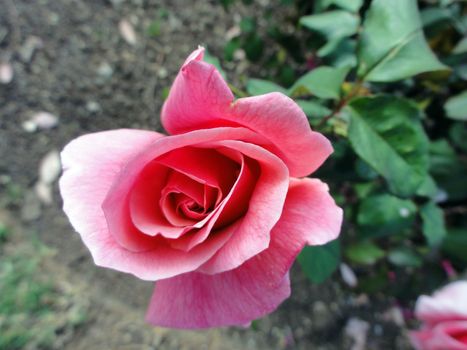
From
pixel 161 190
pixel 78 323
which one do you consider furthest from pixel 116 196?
pixel 78 323

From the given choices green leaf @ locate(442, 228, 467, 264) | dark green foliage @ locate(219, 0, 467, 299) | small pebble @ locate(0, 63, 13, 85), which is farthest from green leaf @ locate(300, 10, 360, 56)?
small pebble @ locate(0, 63, 13, 85)

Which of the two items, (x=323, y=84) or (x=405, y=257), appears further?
(x=405, y=257)

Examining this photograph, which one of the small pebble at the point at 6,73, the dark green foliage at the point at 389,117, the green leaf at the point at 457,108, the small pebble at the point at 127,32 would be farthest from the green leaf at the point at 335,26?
the small pebble at the point at 6,73

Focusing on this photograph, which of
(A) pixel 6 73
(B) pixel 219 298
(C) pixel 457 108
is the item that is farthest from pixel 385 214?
(A) pixel 6 73

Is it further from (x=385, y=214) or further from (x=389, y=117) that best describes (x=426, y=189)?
(x=389, y=117)

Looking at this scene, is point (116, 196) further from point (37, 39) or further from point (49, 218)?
point (37, 39)

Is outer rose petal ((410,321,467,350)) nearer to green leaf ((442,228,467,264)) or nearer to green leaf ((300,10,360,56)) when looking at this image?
green leaf ((442,228,467,264))
